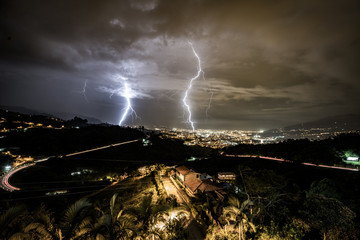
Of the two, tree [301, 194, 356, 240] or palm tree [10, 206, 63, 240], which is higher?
palm tree [10, 206, 63, 240]

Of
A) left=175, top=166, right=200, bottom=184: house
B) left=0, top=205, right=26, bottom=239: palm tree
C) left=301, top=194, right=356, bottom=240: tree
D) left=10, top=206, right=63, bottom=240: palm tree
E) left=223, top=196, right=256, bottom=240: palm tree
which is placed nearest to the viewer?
left=0, top=205, right=26, bottom=239: palm tree

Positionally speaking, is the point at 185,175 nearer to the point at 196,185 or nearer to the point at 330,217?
the point at 196,185

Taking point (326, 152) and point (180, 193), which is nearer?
point (180, 193)

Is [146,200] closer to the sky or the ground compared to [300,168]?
closer to the sky

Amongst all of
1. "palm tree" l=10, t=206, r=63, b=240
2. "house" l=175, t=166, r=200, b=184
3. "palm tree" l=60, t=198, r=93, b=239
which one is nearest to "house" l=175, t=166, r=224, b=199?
"house" l=175, t=166, r=200, b=184

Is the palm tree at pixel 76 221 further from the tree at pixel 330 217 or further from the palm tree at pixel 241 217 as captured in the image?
the tree at pixel 330 217

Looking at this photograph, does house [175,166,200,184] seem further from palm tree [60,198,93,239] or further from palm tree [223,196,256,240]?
palm tree [60,198,93,239]

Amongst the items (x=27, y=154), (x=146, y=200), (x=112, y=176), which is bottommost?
(x=112, y=176)

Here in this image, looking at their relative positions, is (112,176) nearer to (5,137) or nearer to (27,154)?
(27,154)

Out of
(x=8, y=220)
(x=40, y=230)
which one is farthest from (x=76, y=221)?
(x=8, y=220)

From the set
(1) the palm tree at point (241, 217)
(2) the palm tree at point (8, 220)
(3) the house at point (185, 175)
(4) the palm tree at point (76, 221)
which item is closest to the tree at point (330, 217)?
(1) the palm tree at point (241, 217)

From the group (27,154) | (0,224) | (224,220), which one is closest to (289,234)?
(224,220)
